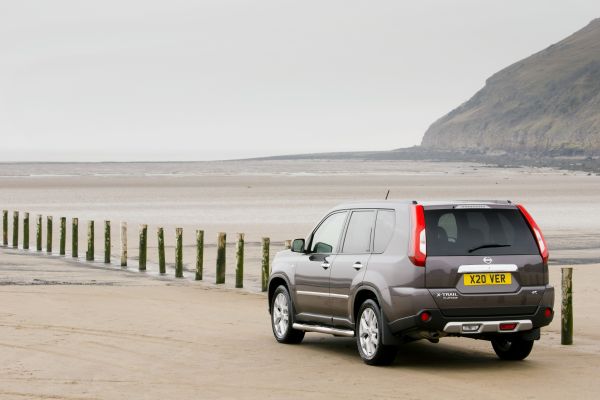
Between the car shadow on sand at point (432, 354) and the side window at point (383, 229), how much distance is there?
1252mm

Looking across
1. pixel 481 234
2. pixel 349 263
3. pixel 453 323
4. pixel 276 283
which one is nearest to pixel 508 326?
pixel 453 323

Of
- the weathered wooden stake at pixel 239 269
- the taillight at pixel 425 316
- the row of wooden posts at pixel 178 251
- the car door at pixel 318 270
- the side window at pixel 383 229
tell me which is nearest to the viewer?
the taillight at pixel 425 316

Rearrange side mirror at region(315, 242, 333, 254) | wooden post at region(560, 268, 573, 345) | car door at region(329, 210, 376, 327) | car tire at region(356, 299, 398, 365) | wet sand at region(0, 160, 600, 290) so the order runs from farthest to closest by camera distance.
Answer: wet sand at region(0, 160, 600, 290), wooden post at region(560, 268, 573, 345), side mirror at region(315, 242, 333, 254), car door at region(329, 210, 376, 327), car tire at region(356, 299, 398, 365)

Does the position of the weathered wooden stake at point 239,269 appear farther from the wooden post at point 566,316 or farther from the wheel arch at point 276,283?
the wooden post at point 566,316

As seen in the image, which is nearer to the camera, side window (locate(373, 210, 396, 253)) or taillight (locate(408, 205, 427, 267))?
taillight (locate(408, 205, 427, 267))

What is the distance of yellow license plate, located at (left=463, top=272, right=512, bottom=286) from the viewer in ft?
44.4

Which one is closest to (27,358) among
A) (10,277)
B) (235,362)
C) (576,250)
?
(235,362)

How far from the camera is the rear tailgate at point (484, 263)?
44.2 feet

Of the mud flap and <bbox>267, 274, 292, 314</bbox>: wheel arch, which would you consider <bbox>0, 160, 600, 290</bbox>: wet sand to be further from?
the mud flap

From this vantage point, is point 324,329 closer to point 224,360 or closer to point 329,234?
point 329,234

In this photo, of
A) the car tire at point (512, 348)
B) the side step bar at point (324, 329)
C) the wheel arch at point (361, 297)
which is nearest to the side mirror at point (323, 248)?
the side step bar at point (324, 329)

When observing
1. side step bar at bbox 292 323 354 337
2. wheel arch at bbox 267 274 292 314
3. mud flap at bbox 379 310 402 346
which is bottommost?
side step bar at bbox 292 323 354 337

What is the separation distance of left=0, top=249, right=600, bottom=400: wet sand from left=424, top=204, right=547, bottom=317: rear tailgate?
0.72 meters

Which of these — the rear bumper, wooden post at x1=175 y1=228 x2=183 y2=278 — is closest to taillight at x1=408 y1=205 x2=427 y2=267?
the rear bumper
